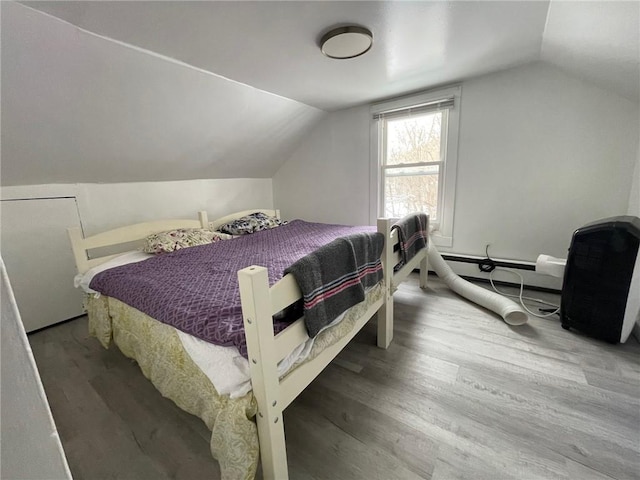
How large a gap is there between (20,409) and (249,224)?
9.32 ft

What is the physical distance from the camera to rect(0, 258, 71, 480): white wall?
0.33 metres

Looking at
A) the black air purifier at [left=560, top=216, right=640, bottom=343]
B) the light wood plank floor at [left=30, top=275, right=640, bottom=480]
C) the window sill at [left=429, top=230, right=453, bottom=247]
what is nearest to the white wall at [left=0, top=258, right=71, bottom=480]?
the light wood plank floor at [left=30, top=275, right=640, bottom=480]

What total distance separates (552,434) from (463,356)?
22.3 inches

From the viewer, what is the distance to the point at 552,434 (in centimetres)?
123

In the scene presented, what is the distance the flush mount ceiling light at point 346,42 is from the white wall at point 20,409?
1942mm

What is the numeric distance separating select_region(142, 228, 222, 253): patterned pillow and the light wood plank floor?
84 cm

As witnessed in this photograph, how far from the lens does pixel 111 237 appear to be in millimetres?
2168

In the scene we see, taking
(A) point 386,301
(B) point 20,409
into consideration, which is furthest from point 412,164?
(B) point 20,409

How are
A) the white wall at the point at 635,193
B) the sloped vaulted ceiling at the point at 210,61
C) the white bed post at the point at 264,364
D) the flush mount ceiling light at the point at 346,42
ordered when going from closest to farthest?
the white bed post at the point at 264,364
the sloped vaulted ceiling at the point at 210,61
the flush mount ceiling light at the point at 346,42
the white wall at the point at 635,193

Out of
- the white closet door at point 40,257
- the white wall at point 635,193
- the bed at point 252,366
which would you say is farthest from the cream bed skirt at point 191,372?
the white wall at point 635,193

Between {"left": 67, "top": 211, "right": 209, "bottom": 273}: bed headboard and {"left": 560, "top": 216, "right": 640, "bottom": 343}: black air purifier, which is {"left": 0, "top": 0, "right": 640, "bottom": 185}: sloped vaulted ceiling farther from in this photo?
{"left": 560, "top": 216, "right": 640, "bottom": 343}: black air purifier

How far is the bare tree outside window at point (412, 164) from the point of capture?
297 cm

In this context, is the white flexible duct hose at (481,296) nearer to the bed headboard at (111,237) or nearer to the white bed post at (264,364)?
the white bed post at (264,364)

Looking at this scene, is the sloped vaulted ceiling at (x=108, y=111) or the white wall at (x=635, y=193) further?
the white wall at (x=635, y=193)
